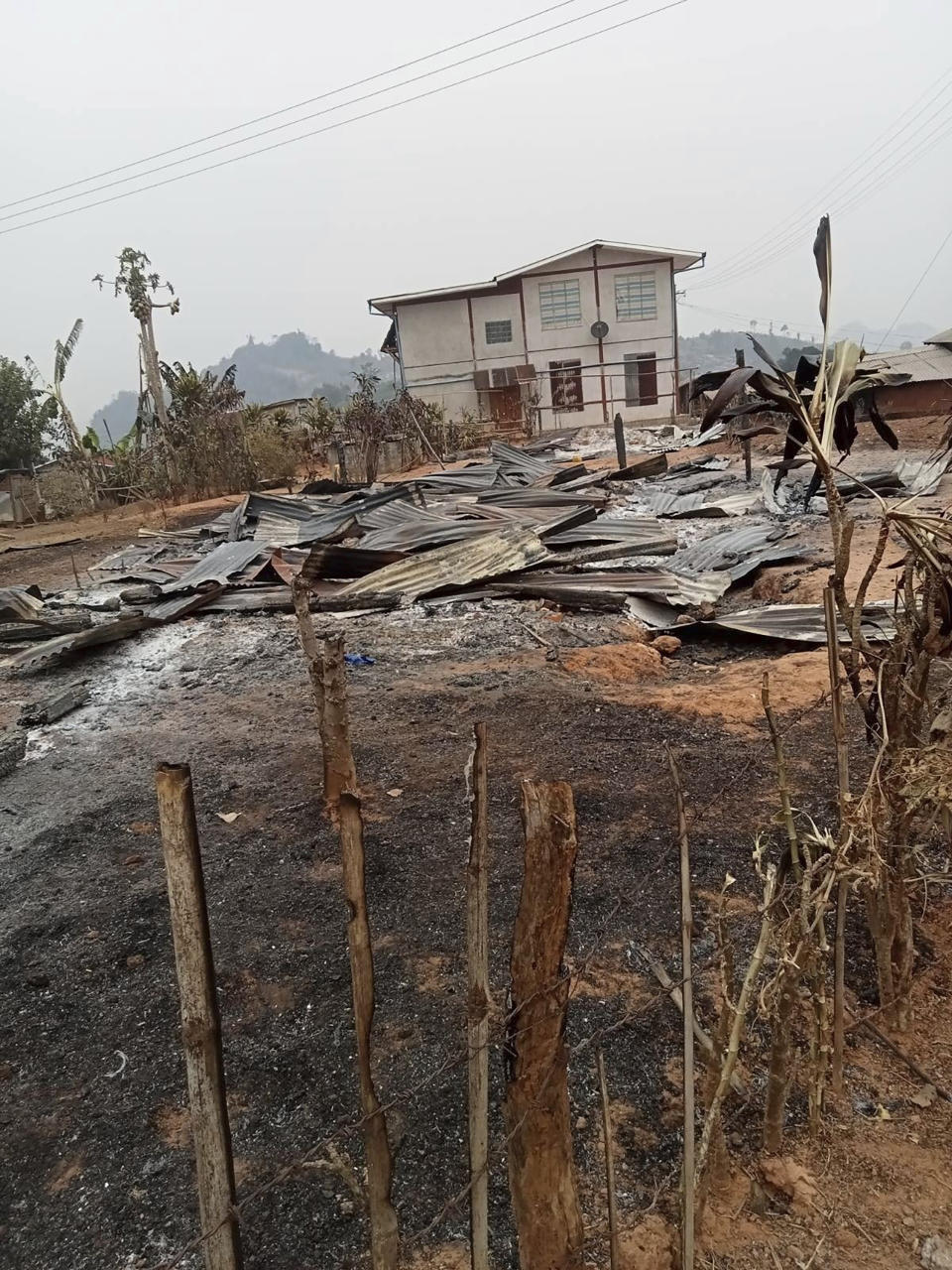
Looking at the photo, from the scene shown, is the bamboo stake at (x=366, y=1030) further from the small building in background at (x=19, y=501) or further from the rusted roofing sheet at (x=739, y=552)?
the small building in background at (x=19, y=501)

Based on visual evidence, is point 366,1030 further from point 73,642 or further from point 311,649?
point 73,642

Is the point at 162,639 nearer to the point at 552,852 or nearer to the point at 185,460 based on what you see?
the point at 552,852

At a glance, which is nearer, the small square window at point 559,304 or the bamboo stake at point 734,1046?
the bamboo stake at point 734,1046

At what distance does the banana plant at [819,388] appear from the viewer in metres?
1.92

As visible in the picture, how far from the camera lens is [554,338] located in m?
26.0

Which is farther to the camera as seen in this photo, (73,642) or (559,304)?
(559,304)

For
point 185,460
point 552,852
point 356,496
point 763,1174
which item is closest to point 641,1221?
point 763,1174

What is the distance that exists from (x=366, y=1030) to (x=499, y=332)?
2693cm

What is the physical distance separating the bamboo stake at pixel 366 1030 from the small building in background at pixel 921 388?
17.4m

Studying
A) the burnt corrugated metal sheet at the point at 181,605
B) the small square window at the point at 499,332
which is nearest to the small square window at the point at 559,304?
the small square window at the point at 499,332

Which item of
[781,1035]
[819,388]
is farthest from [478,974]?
[819,388]

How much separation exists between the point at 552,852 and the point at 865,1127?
4.12ft

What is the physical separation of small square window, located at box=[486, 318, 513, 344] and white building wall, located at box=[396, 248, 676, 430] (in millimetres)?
132

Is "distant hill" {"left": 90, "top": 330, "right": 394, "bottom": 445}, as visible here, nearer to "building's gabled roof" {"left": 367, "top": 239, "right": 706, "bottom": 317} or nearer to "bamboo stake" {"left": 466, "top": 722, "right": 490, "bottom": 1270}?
"building's gabled roof" {"left": 367, "top": 239, "right": 706, "bottom": 317}
